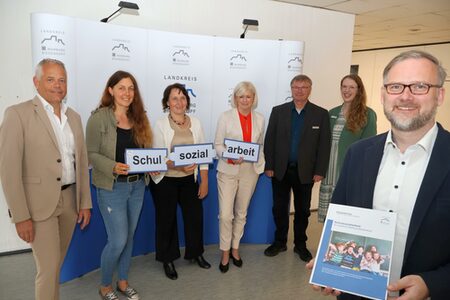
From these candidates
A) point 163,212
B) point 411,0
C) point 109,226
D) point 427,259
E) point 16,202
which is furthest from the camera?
point 411,0

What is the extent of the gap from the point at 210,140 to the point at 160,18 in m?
1.51

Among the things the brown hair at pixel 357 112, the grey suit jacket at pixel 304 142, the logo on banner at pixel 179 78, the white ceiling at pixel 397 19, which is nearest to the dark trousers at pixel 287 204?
the grey suit jacket at pixel 304 142

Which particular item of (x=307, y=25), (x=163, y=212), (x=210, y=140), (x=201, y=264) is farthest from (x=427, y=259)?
(x=307, y=25)

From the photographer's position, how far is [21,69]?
11.1 feet

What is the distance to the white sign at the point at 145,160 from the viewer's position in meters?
2.53

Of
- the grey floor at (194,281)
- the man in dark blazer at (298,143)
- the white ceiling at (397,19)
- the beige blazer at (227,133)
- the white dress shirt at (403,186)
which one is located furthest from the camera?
the white ceiling at (397,19)

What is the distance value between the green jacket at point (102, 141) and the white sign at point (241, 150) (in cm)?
108

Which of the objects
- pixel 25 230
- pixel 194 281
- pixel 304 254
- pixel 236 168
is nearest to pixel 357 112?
pixel 236 168

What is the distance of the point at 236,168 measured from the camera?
10.7ft

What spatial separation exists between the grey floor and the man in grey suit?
3.27 ft

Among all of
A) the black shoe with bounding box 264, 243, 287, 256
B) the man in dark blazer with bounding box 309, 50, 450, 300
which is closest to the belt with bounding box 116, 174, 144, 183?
the man in dark blazer with bounding box 309, 50, 450, 300

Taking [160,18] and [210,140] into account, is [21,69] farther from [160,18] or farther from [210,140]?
[210,140]

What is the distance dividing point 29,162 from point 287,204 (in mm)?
2636

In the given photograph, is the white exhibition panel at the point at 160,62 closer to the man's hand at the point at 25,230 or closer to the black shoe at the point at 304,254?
the man's hand at the point at 25,230
